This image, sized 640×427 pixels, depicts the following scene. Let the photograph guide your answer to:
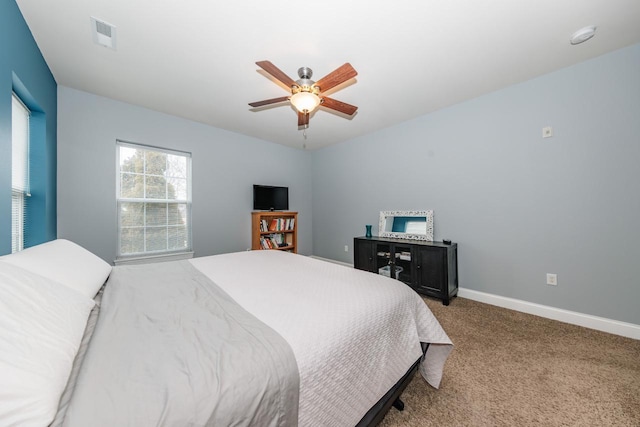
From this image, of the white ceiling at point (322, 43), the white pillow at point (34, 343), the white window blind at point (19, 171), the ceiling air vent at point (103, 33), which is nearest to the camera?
the white pillow at point (34, 343)

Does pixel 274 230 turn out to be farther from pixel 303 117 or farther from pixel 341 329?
pixel 341 329

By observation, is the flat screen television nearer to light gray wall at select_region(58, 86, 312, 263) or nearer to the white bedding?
light gray wall at select_region(58, 86, 312, 263)

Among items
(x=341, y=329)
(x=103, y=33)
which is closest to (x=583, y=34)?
(x=341, y=329)

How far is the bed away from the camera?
1.91 feet

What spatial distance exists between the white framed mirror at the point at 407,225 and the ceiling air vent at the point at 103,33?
11.7 ft

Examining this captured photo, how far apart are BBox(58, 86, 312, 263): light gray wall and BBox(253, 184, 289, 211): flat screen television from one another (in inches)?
5.3

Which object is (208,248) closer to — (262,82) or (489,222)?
(262,82)

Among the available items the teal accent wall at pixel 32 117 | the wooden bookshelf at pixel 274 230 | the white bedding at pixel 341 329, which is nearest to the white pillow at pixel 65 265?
the teal accent wall at pixel 32 117

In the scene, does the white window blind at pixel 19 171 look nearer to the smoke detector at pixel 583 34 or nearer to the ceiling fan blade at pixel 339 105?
the ceiling fan blade at pixel 339 105

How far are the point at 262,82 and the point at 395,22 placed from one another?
1.38m

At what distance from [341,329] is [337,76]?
180 centimetres

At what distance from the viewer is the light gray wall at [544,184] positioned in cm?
207

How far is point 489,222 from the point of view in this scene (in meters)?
2.80

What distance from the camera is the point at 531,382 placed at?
5.03 feet
